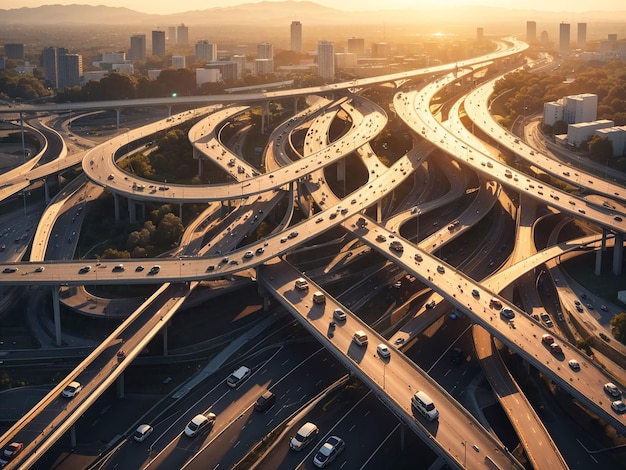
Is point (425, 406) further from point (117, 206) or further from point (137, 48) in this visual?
point (137, 48)

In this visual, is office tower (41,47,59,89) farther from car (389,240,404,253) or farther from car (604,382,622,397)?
car (604,382,622,397)

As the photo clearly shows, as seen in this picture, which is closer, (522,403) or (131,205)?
(522,403)

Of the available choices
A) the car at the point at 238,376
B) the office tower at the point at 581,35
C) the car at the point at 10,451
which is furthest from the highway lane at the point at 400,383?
the office tower at the point at 581,35

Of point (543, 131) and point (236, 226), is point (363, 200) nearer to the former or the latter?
point (236, 226)

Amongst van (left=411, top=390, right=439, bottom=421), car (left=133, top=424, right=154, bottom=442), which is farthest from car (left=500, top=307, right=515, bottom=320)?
car (left=133, top=424, right=154, bottom=442)

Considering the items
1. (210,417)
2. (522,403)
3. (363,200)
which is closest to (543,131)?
(363,200)

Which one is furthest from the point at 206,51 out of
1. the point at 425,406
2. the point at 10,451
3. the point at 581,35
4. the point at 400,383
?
the point at 425,406
